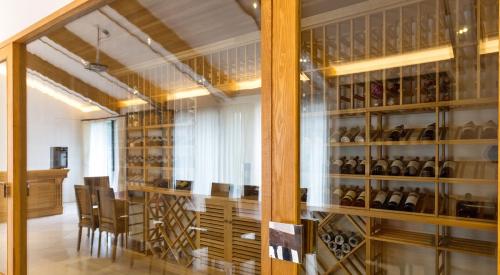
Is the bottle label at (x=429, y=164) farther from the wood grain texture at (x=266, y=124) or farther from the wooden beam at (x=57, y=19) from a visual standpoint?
the wooden beam at (x=57, y=19)

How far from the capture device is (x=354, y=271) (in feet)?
6.64

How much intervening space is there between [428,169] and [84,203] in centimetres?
262

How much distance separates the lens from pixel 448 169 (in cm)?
146

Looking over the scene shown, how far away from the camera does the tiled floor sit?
111 inches

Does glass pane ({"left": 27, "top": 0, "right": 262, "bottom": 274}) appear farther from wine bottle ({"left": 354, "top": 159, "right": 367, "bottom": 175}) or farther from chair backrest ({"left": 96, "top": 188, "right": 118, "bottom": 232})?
wine bottle ({"left": 354, "top": 159, "right": 367, "bottom": 175})

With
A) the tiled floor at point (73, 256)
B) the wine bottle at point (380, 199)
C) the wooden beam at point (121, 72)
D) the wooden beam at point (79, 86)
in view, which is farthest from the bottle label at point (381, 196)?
the wooden beam at point (79, 86)

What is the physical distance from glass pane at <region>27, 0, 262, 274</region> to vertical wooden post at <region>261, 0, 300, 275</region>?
1.00 m

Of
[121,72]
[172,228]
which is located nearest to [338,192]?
[172,228]

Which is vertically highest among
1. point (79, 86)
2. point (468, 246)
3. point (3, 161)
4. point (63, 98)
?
point (79, 86)

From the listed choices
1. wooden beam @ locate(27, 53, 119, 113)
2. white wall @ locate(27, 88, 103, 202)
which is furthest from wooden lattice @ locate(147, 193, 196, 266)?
wooden beam @ locate(27, 53, 119, 113)

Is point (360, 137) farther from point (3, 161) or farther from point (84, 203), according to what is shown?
point (3, 161)

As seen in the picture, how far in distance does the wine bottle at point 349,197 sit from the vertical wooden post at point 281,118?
2.28 feet

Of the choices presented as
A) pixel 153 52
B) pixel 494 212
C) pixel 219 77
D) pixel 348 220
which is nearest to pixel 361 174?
pixel 348 220

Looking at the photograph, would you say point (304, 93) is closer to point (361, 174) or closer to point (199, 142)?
point (361, 174)
